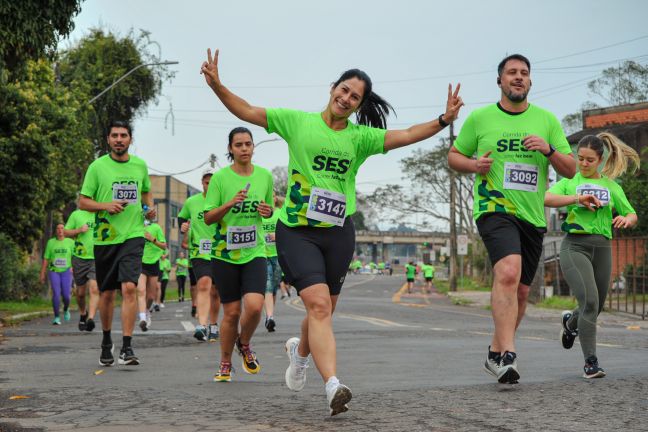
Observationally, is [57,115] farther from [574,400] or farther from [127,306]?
[574,400]

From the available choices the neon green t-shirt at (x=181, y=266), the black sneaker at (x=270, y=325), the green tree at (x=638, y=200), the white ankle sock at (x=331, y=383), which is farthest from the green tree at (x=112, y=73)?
the white ankle sock at (x=331, y=383)

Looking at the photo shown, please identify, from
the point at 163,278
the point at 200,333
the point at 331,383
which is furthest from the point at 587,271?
the point at 163,278

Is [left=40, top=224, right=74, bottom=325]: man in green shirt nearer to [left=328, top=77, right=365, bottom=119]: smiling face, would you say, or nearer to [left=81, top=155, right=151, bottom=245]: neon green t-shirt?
[left=81, top=155, right=151, bottom=245]: neon green t-shirt

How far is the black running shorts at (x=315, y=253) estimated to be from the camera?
6363 millimetres

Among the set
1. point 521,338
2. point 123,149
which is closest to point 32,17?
point 123,149

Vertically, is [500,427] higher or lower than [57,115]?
lower

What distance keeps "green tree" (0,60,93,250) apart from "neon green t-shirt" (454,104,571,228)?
663 inches

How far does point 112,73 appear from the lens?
4434cm

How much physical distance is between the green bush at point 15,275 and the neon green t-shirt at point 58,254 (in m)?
7.38

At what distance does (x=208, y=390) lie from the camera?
7.59 metres

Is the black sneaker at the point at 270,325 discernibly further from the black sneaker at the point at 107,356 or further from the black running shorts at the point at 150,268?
the black sneaker at the point at 107,356

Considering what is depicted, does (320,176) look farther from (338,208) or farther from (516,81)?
(516,81)

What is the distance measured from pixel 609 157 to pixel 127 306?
4.45 m

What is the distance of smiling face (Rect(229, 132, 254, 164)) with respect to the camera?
366 inches
